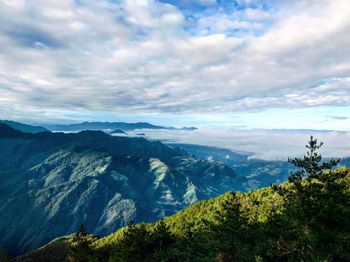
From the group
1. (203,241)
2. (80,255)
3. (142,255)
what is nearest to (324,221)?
(203,241)

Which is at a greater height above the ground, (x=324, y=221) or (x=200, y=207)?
(x=324, y=221)

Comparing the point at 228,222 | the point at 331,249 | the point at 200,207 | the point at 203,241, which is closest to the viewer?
the point at 331,249

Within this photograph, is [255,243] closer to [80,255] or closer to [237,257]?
[237,257]

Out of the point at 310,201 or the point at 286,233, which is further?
the point at 286,233

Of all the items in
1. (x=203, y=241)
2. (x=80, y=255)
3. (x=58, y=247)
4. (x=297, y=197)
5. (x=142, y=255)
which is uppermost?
(x=297, y=197)

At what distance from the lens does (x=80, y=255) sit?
92562mm

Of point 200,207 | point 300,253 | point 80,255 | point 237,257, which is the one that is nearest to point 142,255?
point 80,255

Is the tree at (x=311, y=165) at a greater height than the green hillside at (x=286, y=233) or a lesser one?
greater

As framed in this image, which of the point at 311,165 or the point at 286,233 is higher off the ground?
the point at 311,165

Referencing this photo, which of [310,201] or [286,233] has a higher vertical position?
[310,201]

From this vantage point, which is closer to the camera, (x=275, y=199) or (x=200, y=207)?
(x=275, y=199)

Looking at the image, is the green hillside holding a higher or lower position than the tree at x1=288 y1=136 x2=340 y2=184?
lower

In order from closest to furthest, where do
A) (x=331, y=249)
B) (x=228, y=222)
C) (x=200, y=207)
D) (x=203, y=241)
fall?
(x=331, y=249), (x=228, y=222), (x=203, y=241), (x=200, y=207)

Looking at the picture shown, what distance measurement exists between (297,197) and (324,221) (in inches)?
148
